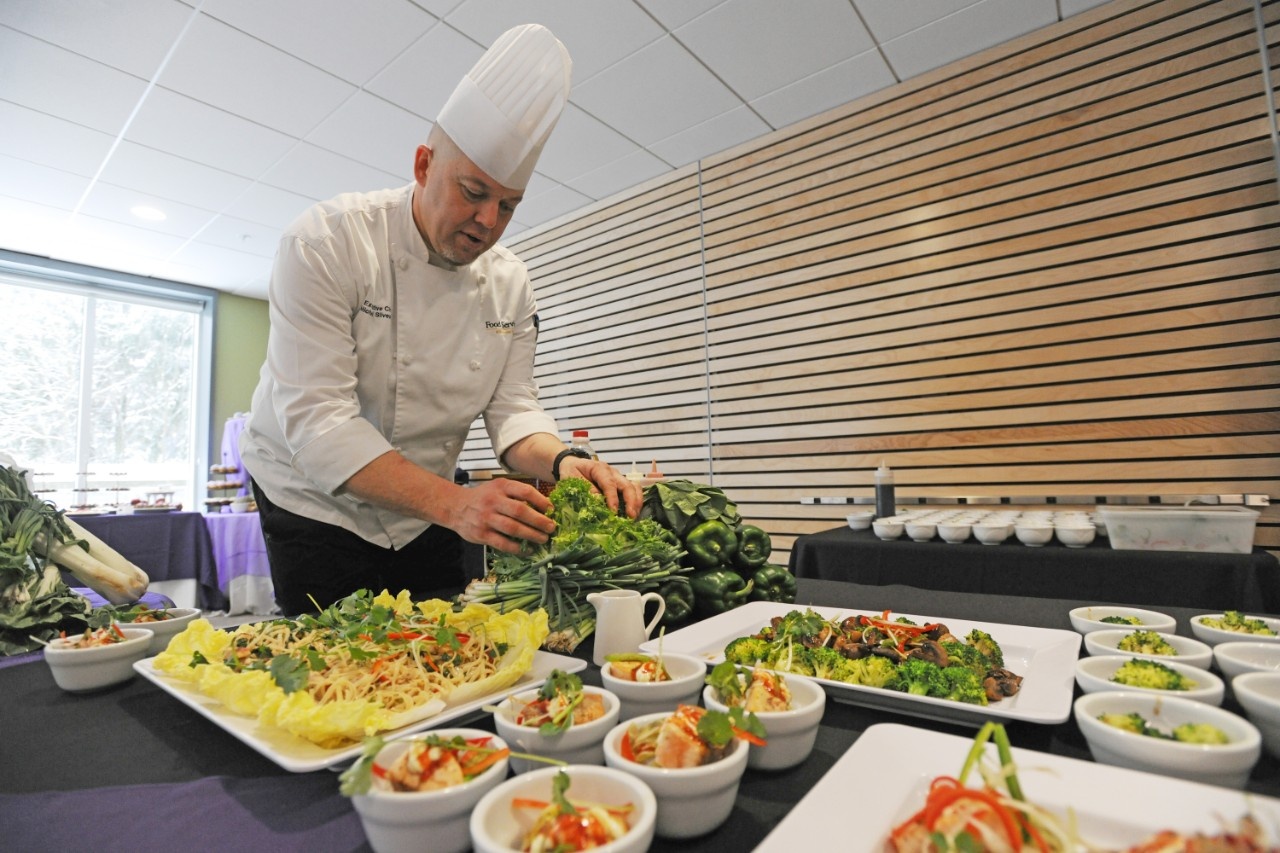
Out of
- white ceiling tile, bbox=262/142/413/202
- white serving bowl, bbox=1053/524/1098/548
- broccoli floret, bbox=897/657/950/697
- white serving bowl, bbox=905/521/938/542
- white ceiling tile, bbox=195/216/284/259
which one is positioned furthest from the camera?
white ceiling tile, bbox=195/216/284/259

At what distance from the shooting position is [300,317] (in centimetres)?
171

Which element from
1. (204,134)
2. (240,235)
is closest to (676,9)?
(204,134)

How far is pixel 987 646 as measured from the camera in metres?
1.08

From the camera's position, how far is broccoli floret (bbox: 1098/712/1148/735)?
0.68 metres

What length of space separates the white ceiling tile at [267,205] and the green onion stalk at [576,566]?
17.7ft

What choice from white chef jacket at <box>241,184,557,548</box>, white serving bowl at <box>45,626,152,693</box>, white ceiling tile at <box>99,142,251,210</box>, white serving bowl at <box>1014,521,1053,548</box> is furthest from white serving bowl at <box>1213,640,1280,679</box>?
white ceiling tile at <box>99,142,251,210</box>

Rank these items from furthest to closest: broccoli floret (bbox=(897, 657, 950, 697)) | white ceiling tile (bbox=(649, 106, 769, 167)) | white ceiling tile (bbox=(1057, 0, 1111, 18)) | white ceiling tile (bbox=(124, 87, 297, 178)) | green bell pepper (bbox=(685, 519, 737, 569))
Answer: white ceiling tile (bbox=(649, 106, 769, 167))
white ceiling tile (bbox=(124, 87, 297, 178))
white ceiling tile (bbox=(1057, 0, 1111, 18))
green bell pepper (bbox=(685, 519, 737, 569))
broccoli floret (bbox=(897, 657, 950, 697))

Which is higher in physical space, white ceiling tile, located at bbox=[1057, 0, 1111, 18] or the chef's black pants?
white ceiling tile, located at bbox=[1057, 0, 1111, 18]

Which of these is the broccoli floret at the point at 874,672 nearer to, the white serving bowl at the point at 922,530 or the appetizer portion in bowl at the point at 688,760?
the appetizer portion in bowl at the point at 688,760

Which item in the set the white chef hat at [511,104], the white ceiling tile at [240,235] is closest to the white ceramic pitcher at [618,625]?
the white chef hat at [511,104]

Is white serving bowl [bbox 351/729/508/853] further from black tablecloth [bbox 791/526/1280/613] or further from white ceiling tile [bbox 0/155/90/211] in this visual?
white ceiling tile [bbox 0/155/90/211]

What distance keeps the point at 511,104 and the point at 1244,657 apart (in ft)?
A: 6.64

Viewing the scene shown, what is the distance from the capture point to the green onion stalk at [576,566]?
1.32 m

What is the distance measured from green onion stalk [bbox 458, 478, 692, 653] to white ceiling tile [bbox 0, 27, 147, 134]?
454 cm
